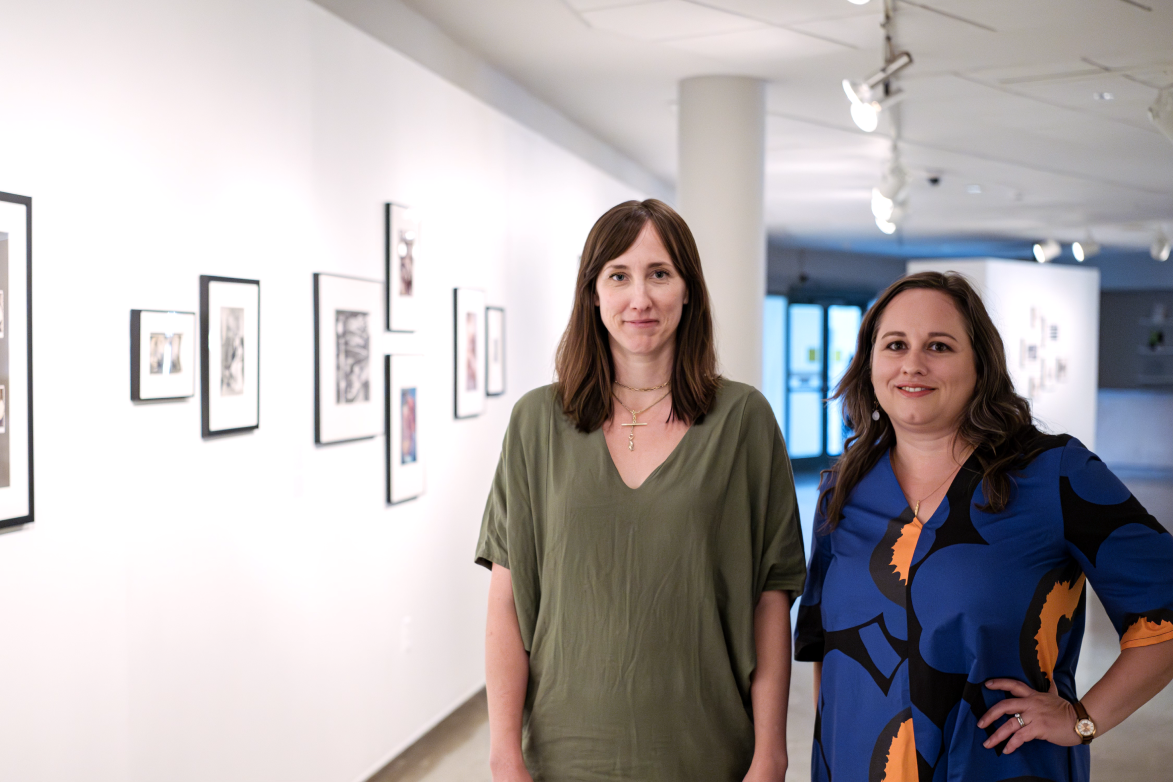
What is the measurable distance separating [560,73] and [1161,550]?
4.31m

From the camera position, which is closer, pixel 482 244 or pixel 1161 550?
pixel 1161 550

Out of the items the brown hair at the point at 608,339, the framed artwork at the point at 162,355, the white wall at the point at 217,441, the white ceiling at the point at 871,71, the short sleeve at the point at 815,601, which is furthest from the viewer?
the white ceiling at the point at 871,71

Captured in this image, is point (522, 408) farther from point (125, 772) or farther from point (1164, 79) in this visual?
point (1164, 79)

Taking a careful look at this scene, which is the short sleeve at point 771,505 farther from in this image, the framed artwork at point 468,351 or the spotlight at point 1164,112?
the spotlight at point 1164,112

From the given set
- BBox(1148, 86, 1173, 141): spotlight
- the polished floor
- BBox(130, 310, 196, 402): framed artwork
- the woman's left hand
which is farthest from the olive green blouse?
BBox(1148, 86, 1173, 141): spotlight

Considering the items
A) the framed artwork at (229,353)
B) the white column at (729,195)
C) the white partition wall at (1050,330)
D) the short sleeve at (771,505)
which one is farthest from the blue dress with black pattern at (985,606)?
the white partition wall at (1050,330)

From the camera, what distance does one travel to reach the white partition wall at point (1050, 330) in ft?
40.7

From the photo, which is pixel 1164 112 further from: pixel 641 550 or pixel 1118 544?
pixel 641 550

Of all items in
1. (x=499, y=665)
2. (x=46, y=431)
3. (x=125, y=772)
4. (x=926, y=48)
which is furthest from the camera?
(x=926, y=48)

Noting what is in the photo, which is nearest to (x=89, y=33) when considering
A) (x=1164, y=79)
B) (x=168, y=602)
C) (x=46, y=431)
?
(x=46, y=431)

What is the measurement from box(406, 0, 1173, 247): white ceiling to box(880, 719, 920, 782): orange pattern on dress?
123 inches

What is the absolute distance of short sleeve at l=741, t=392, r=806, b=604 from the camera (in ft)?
5.62

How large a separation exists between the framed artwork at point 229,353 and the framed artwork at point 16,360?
0.63 m

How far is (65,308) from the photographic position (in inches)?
91.8
